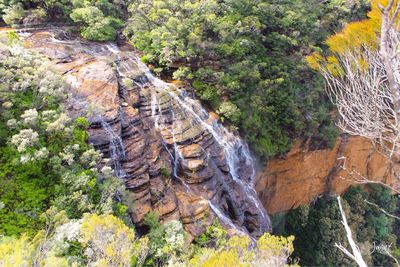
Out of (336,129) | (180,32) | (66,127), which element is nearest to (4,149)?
(66,127)

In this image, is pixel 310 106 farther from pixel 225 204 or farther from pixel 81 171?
pixel 81 171

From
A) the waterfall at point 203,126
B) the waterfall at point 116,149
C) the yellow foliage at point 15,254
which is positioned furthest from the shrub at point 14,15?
the yellow foliage at point 15,254

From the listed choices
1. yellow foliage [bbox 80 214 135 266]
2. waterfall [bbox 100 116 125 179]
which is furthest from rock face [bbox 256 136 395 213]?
yellow foliage [bbox 80 214 135 266]

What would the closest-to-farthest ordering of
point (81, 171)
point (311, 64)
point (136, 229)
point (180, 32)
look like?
point (81, 171), point (136, 229), point (180, 32), point (311, 64)

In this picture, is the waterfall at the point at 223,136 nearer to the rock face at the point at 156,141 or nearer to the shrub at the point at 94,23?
the rock face at the point at 156,141

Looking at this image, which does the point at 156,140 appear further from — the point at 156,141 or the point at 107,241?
the point at 107,241
